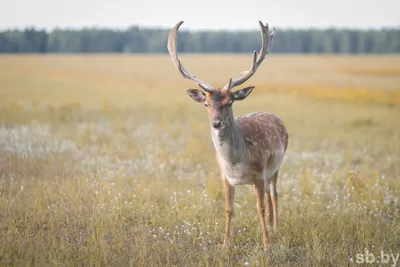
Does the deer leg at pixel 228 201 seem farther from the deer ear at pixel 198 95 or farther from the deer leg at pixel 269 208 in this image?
Answer: the deer ear at pixel 198 95

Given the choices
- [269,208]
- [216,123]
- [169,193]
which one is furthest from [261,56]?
[169,193]

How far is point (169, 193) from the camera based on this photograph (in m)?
8.15

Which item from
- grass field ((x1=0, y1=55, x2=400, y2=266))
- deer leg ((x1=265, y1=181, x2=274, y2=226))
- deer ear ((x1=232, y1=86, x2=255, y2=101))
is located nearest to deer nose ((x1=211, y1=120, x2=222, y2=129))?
deer ear ((x1=232, y1=86, x2=255, y2=101))

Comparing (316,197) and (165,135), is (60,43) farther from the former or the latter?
(316,197)

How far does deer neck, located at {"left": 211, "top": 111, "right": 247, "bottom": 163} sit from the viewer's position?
564 centimetres

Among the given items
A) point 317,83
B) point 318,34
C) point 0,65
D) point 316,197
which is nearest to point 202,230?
point 316,197

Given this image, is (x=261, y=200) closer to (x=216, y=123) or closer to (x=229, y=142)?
(x=229, y=142)

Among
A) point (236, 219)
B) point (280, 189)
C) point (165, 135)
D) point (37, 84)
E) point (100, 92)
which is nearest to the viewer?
point (236, 219)

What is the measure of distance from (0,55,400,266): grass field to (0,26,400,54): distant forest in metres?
9.38

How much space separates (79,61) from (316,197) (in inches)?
1663

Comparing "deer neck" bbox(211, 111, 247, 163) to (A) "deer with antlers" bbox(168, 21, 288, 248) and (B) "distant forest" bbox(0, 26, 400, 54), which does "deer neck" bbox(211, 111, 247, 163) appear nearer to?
(A) "deer with antlers" bbox(168, 21, 288, 248)

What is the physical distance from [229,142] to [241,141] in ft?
0.73

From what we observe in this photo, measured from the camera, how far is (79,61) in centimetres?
4744

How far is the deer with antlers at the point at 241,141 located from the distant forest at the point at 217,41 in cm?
1707
